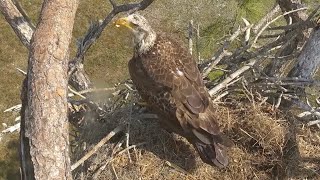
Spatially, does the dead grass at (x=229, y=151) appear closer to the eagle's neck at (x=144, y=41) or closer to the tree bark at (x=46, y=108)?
the eagle's neck at (x=144, y=41)

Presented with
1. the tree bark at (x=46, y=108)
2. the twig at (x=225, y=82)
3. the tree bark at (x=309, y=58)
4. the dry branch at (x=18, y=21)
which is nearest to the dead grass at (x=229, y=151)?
the twig at (x=225, y=82)

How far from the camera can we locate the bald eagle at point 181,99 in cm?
322

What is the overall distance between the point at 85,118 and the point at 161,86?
751 mm

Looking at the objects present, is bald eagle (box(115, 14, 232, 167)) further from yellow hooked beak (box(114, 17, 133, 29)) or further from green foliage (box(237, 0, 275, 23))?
green foliage (box(237, 0, 275, 23))

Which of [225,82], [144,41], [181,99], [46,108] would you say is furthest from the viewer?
[225,82]

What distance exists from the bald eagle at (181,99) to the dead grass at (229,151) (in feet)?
0.59

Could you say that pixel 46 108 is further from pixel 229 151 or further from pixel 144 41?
pixel 229 151

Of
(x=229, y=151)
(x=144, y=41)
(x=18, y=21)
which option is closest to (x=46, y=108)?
(x=144, y=41)

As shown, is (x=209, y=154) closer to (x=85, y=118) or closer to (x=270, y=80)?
(x=270, y=80)

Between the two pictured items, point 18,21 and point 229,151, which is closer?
point 229,151

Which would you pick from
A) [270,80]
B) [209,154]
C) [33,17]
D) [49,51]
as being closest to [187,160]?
[209,154]

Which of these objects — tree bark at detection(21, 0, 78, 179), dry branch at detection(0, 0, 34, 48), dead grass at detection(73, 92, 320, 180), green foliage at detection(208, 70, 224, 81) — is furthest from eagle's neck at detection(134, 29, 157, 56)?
dry branch at detection(0, 0, 34, 48)

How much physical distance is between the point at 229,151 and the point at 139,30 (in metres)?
0.89

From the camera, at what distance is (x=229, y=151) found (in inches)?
137
